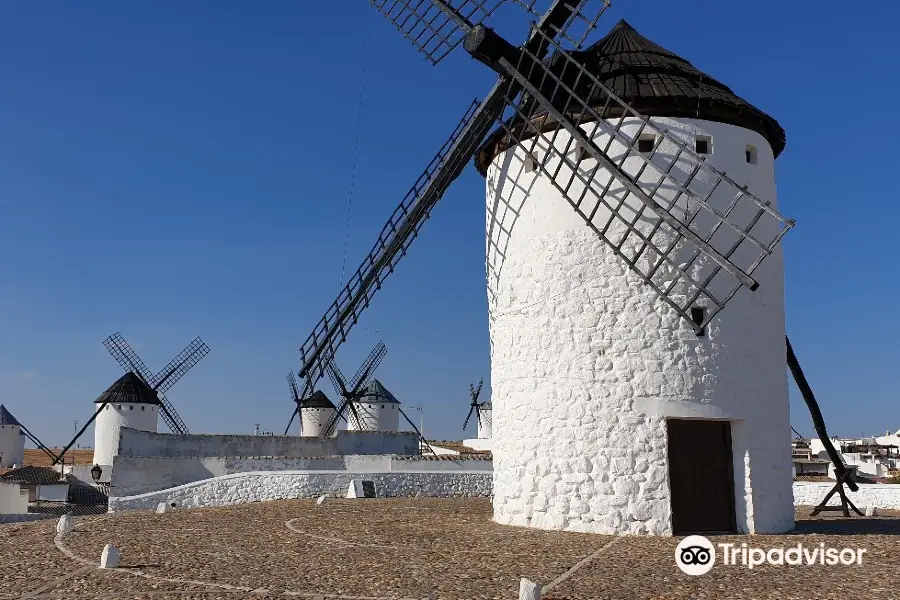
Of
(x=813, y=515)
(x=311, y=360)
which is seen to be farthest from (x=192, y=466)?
(x=813, y=515)

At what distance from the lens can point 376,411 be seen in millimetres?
43812

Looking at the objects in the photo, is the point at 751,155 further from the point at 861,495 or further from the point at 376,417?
the point at 376,417

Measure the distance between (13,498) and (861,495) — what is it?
26690mm

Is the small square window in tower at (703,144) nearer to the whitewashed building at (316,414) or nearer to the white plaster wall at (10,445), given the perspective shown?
the whitewashed building at (316,414)

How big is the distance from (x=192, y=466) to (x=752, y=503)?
1737cm

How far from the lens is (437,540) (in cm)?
1052

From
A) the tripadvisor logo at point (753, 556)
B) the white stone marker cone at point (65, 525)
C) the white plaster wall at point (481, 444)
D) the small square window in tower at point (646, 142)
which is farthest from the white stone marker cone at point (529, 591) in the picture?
the white plaster wall at point (481, 444)

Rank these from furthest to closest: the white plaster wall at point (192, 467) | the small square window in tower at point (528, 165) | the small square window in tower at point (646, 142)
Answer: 1. the white plaster wall at point (192, 467)
2. the small square window in tower at point (528, 165)
3. the small square window in tower at point (646, 142)

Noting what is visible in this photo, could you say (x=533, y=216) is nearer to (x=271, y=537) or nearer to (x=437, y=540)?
(x=437, y=540)

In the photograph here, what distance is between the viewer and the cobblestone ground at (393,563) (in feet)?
23.5

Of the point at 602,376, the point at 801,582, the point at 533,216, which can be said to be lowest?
the point at 801,582

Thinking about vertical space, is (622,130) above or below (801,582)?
above

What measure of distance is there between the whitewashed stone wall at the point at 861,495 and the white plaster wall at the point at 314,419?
89.7 feet

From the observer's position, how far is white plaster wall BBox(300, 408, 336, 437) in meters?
41.5
